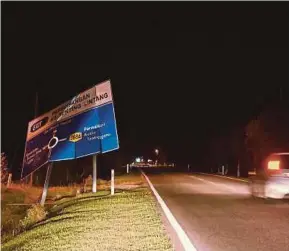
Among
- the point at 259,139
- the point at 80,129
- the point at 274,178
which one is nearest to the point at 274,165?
the point at 274,178

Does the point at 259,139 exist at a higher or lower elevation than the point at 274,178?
higher

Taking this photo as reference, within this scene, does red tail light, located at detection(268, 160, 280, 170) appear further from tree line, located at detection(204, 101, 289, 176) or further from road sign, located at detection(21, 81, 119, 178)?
tree line, located at detection(204, 101, 289, 176)

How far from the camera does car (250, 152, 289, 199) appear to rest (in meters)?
15.3

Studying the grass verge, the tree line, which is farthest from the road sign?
the tree line

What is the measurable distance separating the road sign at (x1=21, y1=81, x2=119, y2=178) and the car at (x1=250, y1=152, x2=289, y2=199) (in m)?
5.30

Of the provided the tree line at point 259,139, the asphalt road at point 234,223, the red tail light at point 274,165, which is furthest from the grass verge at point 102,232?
the tree line at point 259,139

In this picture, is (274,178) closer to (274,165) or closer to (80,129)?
(274,165)

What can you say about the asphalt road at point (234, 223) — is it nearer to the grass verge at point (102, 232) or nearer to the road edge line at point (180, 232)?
the road edge line at point (180, 232)

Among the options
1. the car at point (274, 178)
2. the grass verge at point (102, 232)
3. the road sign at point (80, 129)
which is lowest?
the grass verge at point (102, 232)

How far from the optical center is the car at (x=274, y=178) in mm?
15297

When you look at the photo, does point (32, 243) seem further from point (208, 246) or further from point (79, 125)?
point (79, 125)

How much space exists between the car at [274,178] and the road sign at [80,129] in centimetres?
530

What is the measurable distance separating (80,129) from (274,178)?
7.22m

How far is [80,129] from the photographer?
58.9ft
